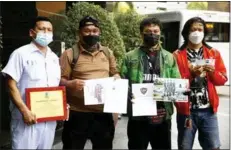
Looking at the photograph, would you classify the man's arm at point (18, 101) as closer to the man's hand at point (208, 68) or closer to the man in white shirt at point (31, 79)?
the man in white shirt at point (31, 79)

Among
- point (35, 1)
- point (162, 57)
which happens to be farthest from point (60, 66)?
point (35, 1)

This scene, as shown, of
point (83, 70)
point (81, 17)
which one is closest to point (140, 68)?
point (83, 70)

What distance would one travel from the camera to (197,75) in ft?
12.1

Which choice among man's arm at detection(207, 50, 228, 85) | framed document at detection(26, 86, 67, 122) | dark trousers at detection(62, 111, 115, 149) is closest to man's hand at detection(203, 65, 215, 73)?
man's arm at detection(207, 50, 228, 85)

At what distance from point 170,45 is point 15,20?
909 centimetres

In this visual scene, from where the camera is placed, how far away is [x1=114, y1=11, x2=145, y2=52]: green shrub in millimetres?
9273

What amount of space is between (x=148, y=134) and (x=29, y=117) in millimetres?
1215

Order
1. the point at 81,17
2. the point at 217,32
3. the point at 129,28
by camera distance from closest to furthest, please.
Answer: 1. the point at 81,17
2. the point at 129,28
3. the point at 217,32

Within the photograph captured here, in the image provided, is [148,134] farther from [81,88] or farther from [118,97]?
[81,88]

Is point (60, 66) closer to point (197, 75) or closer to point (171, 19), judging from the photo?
point (197, 75)

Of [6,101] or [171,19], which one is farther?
[171,19]

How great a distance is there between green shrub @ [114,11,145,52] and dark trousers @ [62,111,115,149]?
5680 millimetres

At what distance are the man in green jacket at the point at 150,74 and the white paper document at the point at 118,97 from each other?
105 mm

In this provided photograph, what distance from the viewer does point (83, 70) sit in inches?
136
